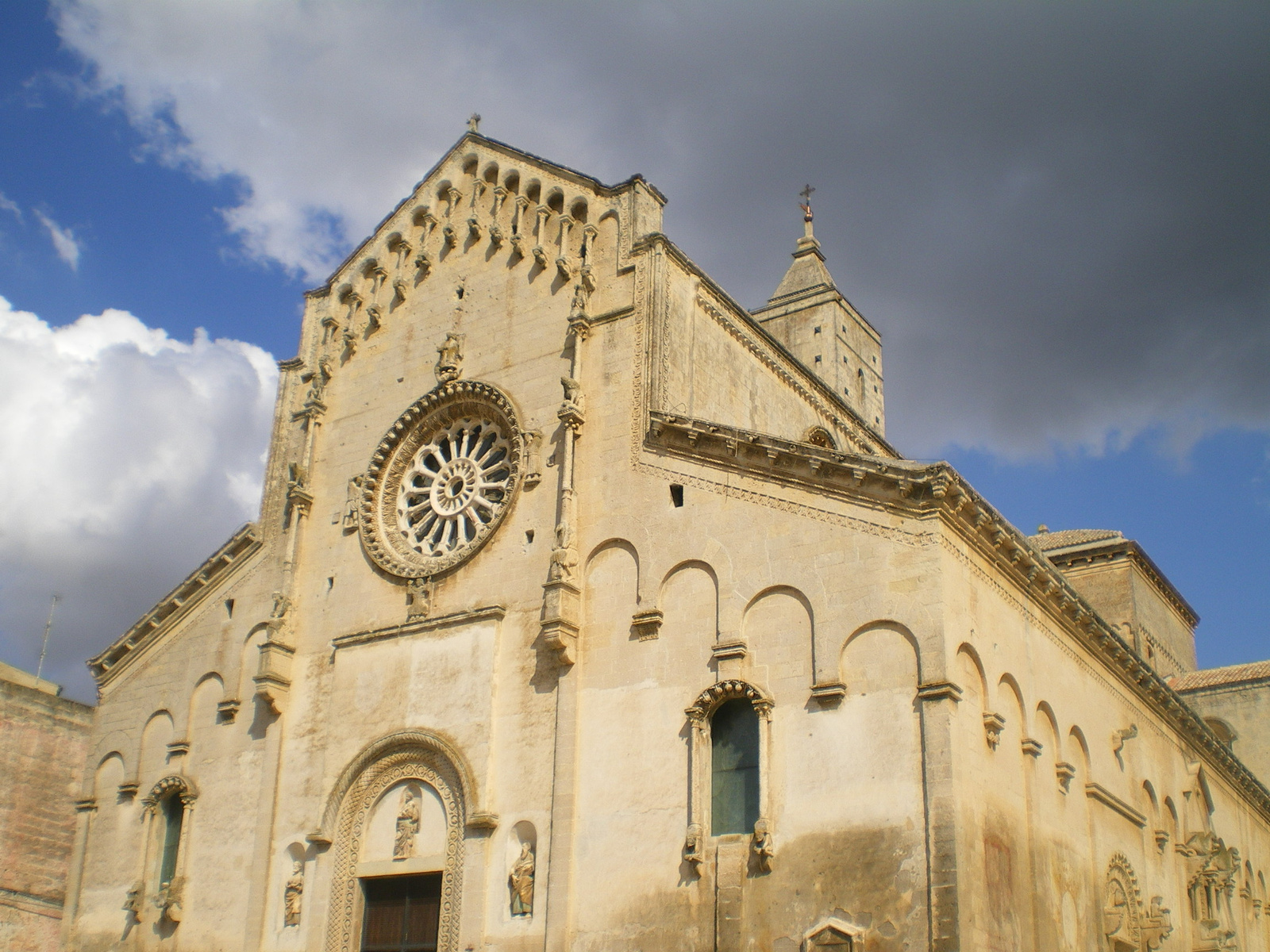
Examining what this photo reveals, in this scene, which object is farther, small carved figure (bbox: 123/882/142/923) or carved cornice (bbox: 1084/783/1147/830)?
small carved figure (bbox: 123/882/142/923)

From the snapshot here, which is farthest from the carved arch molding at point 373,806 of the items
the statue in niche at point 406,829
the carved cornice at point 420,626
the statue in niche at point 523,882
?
the carved cornice at point 420,626

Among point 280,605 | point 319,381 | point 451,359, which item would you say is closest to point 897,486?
point 451,359

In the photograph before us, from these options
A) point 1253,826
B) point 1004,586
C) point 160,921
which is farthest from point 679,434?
point 1253,826

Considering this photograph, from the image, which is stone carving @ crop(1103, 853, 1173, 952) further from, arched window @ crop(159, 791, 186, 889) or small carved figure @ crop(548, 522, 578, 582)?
arched window @ crop(159, 791, 186, 889)

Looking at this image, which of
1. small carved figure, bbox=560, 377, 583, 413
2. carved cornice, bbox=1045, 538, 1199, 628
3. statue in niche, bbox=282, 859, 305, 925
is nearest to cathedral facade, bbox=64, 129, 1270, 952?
statue in niche, bbox=282, 859, 305, 925

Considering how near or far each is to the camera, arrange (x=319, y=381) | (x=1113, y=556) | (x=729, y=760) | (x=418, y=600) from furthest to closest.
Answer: (x=1113, y=556) → (x=319, y=381) → (x=418, y=600) → (x=729, y=760)

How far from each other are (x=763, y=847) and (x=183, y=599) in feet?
47.1

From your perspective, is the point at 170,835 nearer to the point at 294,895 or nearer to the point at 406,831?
the point at 294,895

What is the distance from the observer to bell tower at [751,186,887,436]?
3891 cm

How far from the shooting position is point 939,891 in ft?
50.3

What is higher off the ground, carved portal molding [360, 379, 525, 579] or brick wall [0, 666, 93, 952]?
carved portal molding [360, 379, 525, 579]

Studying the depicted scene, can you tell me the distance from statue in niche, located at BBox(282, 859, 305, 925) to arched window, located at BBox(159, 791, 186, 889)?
3058 mm

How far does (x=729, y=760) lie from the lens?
1781 centimetres

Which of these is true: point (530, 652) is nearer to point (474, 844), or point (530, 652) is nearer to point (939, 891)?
point (474, 844)
